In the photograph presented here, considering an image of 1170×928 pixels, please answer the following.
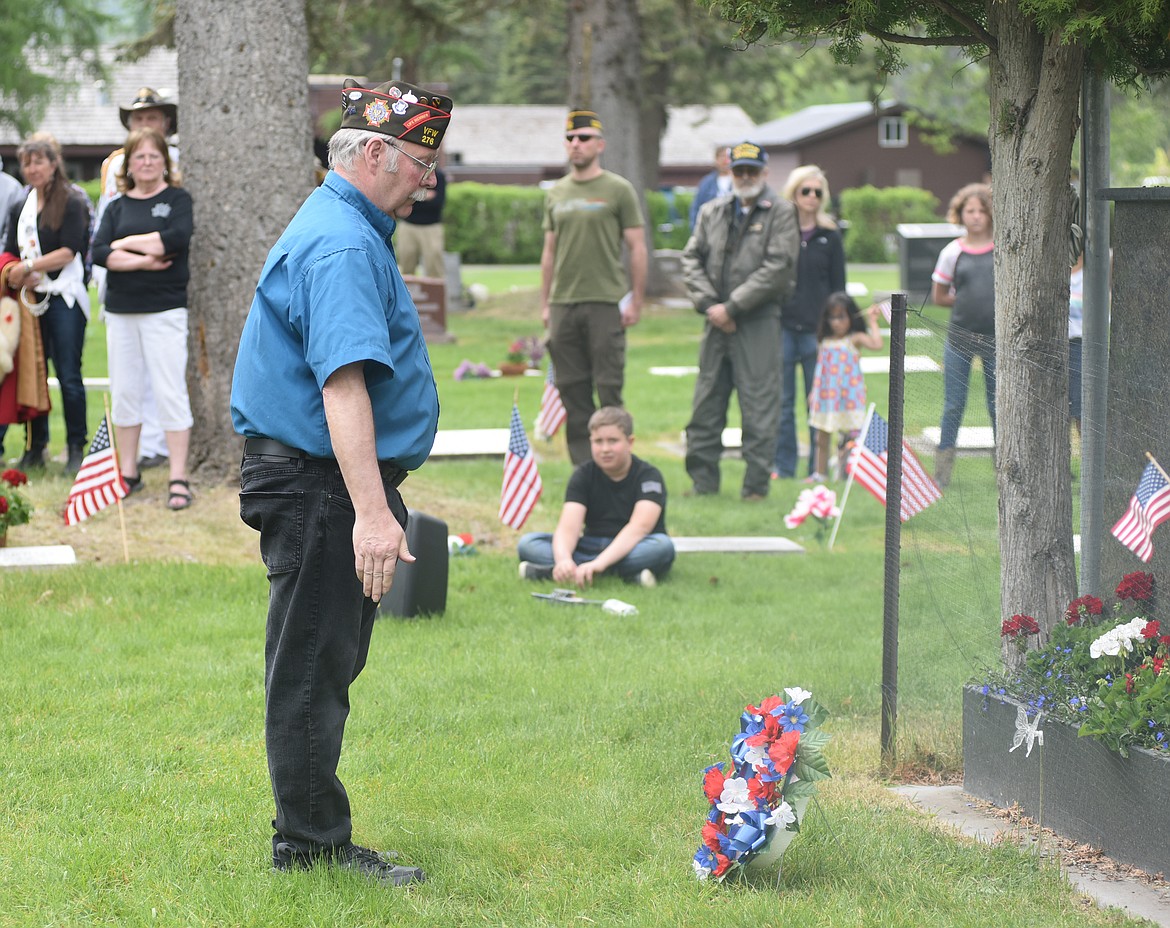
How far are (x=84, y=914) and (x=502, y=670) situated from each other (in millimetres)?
2541

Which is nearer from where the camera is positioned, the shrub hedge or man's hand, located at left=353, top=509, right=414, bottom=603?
man's hand, located at left=353, top=509, right=414, bottom=603

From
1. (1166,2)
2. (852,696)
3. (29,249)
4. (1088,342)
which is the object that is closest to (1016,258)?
(1088,342)

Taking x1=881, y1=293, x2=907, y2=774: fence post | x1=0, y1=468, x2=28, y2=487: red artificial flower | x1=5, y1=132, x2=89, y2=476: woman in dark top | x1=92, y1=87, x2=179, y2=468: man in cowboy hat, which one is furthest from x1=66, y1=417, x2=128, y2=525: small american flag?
x1=881, y1=293, x2=907, y2=774: fence post

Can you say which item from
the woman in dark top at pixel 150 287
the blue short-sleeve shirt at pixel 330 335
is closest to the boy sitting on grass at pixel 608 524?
the woman in dark top at pixel 150 287

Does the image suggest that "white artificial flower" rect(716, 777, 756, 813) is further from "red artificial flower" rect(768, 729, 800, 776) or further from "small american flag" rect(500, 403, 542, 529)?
"small american flag" rect(500, 403, 542, 529)

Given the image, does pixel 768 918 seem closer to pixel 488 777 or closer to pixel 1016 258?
pixel 488 777

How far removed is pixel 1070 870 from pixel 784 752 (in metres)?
0.94

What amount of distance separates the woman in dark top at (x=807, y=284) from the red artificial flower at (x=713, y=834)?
7622 millimetres

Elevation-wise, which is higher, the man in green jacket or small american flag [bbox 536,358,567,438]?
the man in green jacket

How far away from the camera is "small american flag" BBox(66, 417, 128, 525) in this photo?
7668 millimetres

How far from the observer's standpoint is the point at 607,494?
8031 mm

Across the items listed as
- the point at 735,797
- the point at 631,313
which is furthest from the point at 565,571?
the point at 735,797

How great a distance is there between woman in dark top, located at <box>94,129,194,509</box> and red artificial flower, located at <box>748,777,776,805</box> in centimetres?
572

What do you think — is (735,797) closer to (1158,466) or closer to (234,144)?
(1158,466)
